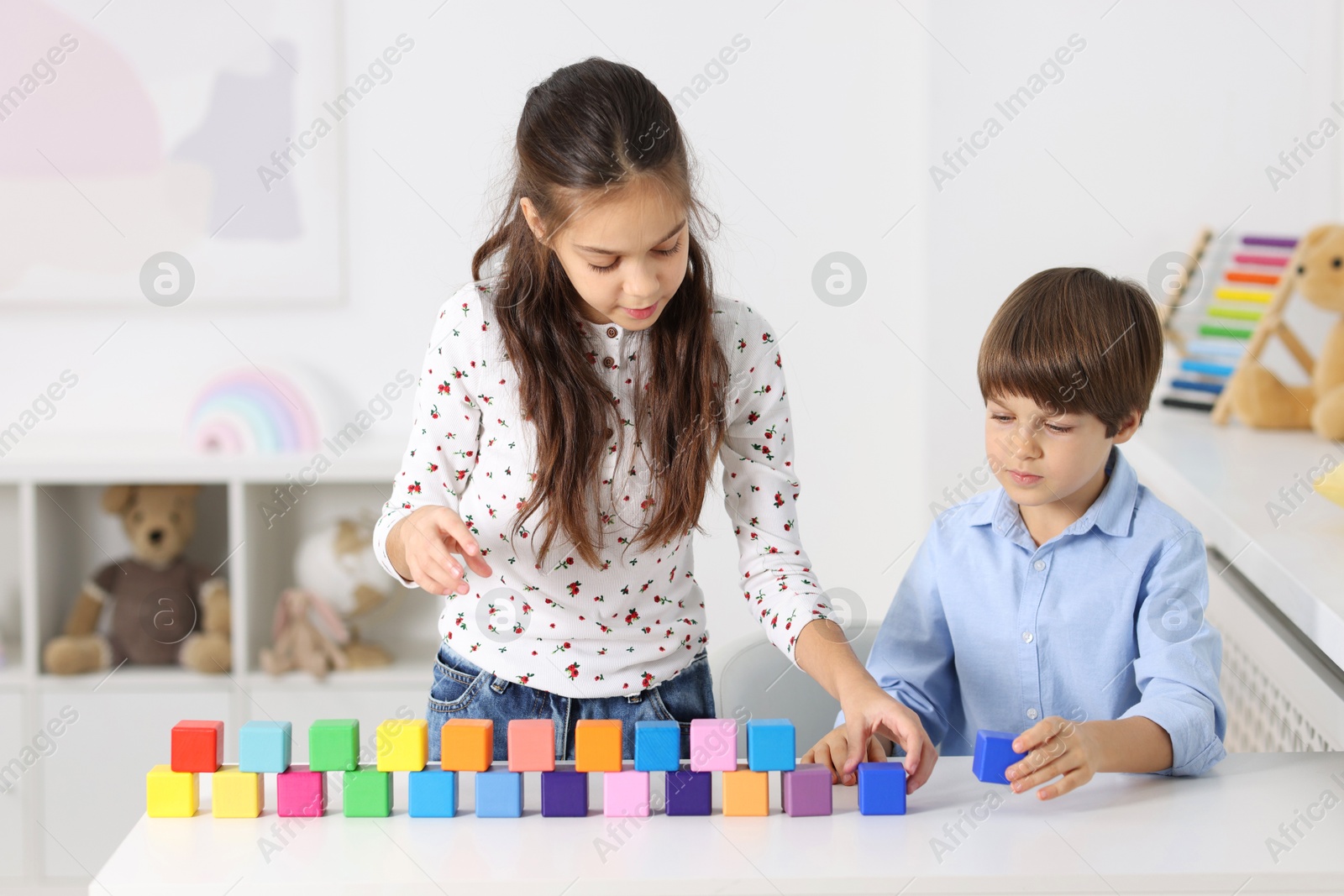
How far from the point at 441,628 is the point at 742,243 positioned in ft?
4.61

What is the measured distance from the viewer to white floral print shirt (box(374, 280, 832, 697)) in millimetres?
984

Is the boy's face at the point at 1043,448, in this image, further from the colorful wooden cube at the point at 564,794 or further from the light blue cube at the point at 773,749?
the colorful wooden cube at the point at 564,794

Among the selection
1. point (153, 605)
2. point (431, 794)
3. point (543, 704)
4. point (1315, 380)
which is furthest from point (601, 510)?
point (153, 605)

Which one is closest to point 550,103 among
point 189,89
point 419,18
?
point 419,18

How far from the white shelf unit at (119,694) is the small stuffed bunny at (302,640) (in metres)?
0.02

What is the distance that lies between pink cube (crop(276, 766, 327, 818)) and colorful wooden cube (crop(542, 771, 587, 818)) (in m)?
0.16

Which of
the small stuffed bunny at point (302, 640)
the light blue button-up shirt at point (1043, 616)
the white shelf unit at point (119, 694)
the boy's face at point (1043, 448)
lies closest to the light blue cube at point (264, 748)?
the light blue button-up shirt at point (1043, 616)

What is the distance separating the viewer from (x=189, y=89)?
2.32m

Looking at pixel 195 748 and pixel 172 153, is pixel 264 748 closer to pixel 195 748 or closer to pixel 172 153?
pixel 195 748

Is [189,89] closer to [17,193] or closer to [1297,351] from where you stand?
[17,193]

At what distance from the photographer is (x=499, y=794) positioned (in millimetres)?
833

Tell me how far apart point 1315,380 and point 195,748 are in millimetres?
1745

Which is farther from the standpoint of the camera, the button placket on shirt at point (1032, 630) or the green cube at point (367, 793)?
the button placket on shirt at point (1032, 630)

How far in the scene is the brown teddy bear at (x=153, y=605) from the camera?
2.28 metres
